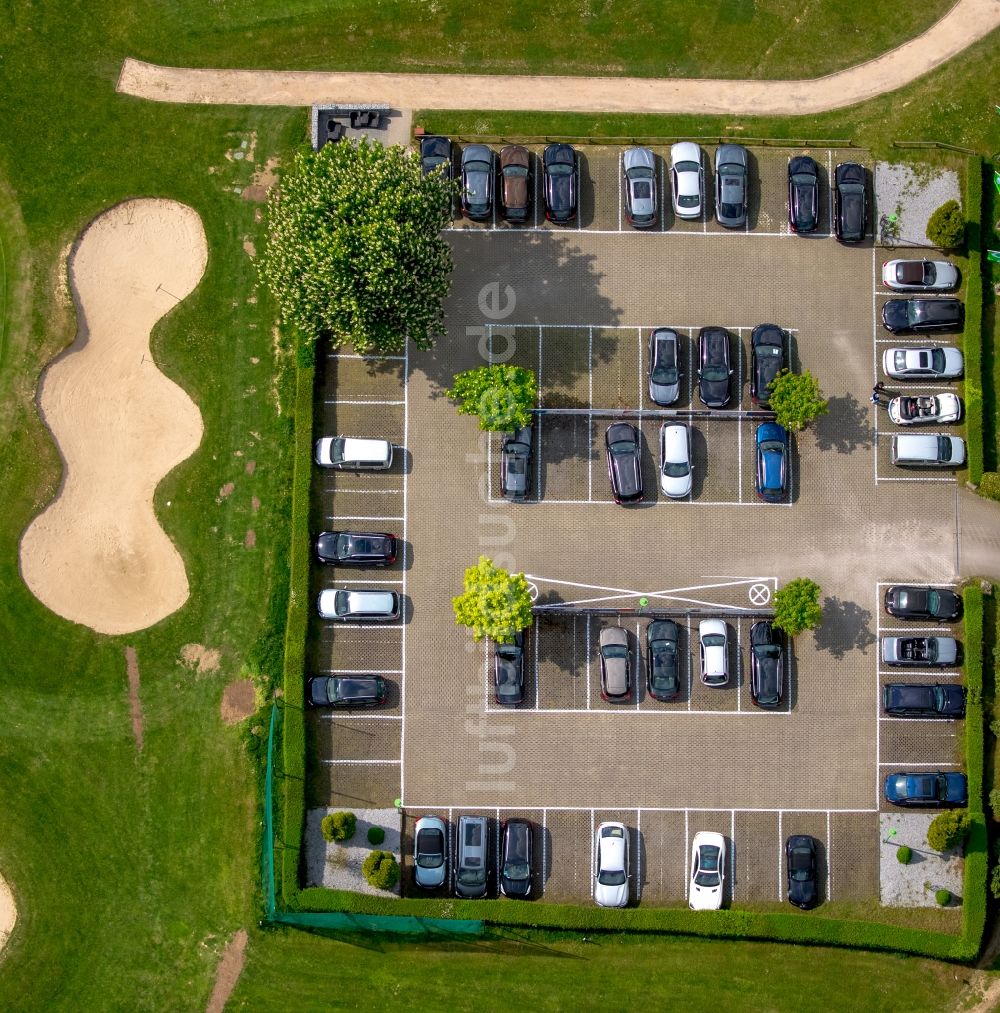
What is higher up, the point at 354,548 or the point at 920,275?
the point at 920,275

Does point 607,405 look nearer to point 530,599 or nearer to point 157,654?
point 530,599

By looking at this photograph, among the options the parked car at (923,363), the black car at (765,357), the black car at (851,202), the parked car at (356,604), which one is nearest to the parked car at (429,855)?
the parked car at (356,604)

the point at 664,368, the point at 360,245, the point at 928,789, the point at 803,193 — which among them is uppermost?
the point at 803,193

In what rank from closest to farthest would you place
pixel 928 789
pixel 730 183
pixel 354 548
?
pixel 928 789 → pixel 354 548 → pixel 730 183

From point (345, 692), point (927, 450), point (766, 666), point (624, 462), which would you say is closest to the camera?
point (345, 692)

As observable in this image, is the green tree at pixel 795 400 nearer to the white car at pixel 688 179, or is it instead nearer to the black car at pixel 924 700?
the white car at pixel 688 179

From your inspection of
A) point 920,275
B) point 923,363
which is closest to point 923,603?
point 923,363

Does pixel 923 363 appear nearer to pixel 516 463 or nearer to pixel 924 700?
pixel 924 700

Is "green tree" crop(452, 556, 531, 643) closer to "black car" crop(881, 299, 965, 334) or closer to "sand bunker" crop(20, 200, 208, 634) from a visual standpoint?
"sand bunker" crop(20, 200, 208, 634)
